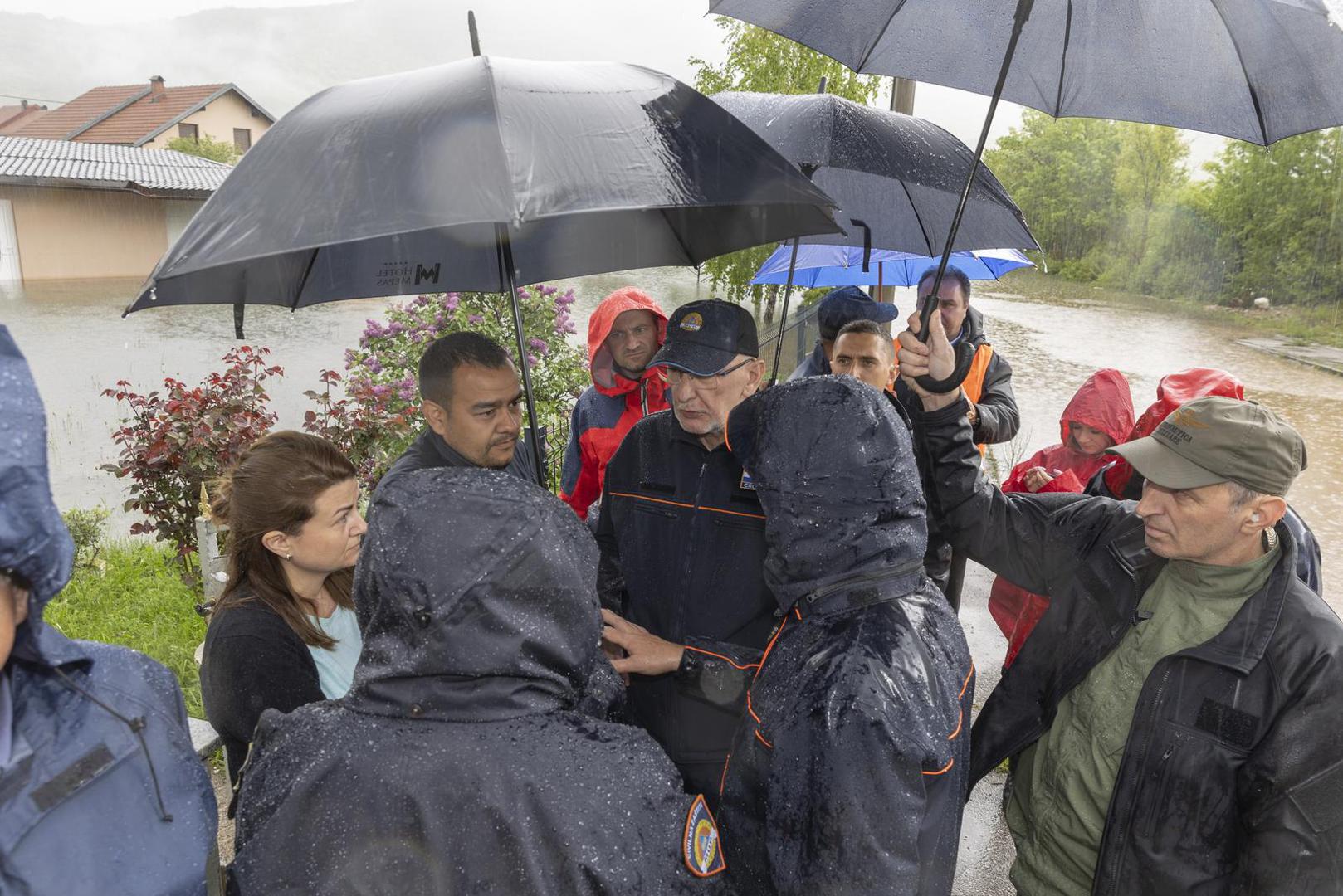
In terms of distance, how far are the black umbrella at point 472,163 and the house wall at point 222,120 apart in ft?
86.0

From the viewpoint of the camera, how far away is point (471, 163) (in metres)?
1.60

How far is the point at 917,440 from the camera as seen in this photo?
2.12 m

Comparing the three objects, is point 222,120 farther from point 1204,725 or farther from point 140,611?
point 1204,725

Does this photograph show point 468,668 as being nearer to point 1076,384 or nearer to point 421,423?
point 421,423

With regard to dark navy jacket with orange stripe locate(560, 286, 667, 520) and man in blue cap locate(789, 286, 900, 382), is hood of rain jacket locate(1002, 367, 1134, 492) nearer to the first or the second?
man in blue cap locate(789, 286, 900, 382)

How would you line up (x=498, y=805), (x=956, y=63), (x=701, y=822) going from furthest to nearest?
(x=956, y=63) → (x=701, y=822) → (x=498, y=805)

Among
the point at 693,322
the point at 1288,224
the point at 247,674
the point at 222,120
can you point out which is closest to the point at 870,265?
the point at 693,322

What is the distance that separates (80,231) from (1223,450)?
13.4m

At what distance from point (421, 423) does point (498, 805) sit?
4981mm

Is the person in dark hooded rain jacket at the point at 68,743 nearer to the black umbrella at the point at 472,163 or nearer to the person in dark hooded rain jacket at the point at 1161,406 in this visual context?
the black umbrella at the point at 472,163

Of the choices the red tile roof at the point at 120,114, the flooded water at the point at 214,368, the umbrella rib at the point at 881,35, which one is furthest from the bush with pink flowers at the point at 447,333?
the red tile roof at the point at 120,114

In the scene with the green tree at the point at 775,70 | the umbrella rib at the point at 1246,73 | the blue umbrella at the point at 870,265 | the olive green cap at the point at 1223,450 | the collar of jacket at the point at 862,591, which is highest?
the green tree at the point at 775,70

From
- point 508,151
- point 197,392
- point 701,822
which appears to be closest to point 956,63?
point 508,151

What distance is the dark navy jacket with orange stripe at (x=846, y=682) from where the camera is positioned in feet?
3.97
